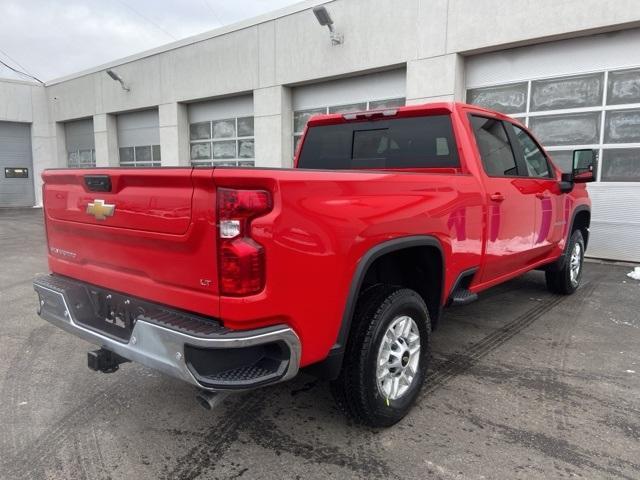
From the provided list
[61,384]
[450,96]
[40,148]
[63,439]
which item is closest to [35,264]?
[61,384]

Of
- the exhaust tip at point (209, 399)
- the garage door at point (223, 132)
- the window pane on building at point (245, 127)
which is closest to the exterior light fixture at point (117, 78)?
the garage door at point (223, 132)

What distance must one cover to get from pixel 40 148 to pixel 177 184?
2384 centimetres

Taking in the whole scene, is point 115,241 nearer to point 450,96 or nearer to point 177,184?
point 177,184

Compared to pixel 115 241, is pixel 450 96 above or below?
above

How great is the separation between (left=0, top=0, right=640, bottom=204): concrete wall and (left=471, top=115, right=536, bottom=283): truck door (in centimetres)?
543

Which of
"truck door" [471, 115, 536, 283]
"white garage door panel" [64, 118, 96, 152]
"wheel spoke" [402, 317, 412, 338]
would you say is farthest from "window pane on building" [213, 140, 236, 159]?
"wheel spoke" [402, 317, 412, 338]

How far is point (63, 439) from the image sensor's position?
9.05ft

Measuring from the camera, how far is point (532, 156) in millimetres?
4738

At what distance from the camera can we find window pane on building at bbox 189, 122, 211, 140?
15.3 m

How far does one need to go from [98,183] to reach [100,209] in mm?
136

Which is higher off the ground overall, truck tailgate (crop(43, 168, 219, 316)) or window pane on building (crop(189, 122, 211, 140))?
window pane on building (crop(189, 122, 211, 140))

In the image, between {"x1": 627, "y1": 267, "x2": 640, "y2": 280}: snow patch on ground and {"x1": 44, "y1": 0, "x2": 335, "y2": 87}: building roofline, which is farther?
{"x1": 44, "y1": 0, "x2": 335, "y2": 87}: building roofline

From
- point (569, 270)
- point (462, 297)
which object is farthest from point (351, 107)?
point (462, 297)

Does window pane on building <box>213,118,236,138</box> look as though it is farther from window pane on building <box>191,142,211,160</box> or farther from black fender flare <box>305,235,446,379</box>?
black fender flare <box>305,235,446,379</box>
